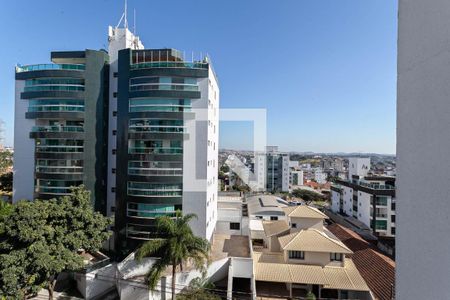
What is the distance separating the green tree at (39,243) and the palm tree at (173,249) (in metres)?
3.41

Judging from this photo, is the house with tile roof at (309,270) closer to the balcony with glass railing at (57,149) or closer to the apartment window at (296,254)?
the apartment window at (296,254)

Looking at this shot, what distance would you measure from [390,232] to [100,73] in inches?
1410

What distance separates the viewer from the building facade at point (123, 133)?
16.3 meters

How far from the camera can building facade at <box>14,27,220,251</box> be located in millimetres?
16328

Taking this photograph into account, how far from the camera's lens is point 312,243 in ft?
51.3

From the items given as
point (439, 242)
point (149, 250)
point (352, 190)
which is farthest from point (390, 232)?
point (439, 242)

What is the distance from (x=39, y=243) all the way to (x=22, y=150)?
1156cm

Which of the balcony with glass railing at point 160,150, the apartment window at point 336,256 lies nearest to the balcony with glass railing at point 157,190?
the balcony with glass railing at point 160,150

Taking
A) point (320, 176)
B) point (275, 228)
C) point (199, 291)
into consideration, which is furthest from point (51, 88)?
point (320, 176)

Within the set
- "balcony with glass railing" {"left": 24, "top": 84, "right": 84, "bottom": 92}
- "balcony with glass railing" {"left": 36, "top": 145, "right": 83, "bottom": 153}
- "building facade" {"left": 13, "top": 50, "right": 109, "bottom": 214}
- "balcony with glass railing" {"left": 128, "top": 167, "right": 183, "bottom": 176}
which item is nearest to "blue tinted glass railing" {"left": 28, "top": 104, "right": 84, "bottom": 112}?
"building facade" {"left": 13, "top": 50, "right": 109, "bottom": 214}

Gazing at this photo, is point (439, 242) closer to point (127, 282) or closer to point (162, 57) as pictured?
point (127, 282)

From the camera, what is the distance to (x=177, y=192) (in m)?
16.5

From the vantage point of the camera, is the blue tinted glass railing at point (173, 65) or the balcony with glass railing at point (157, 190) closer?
the blue tinted glass railing at point (173, 65)

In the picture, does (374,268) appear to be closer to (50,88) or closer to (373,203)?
(373,203)
